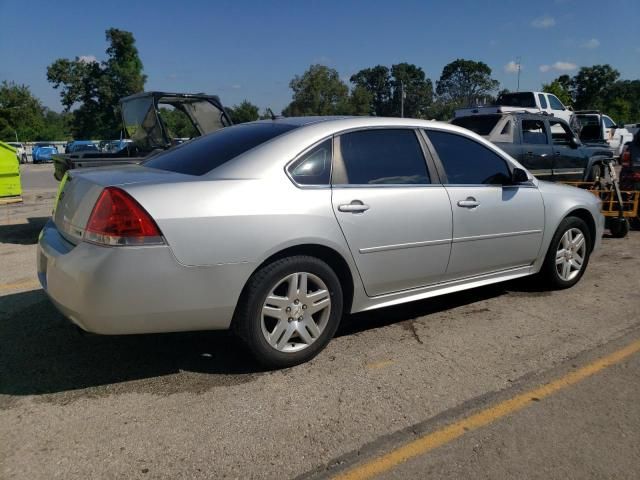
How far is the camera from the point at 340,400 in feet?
9.78

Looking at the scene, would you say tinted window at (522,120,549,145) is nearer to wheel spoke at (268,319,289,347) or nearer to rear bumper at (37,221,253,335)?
wheel spoke at (268,319,289,347)

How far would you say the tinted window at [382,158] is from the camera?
11.9ft

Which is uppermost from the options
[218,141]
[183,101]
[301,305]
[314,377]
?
[183,101]

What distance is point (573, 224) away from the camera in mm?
4965

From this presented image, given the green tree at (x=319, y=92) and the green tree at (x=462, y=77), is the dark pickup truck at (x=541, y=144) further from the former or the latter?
the green tree at (x=462, y=77)

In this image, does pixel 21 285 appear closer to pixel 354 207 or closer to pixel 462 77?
pixel 354 207

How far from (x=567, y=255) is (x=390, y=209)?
2.29 m

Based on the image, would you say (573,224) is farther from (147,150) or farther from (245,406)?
(147,150)

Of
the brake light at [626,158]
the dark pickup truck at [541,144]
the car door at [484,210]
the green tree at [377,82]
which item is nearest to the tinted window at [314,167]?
the car door at [484,210]

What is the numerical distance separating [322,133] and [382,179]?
527mm

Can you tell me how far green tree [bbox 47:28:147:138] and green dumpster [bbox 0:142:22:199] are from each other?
60149mm

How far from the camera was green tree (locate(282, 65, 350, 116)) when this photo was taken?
63031mm


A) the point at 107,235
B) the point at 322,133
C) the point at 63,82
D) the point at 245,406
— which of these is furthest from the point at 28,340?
the point at 63,82

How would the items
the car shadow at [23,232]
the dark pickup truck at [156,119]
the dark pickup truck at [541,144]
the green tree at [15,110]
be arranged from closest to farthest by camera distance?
1. the car shadow at [23,232]
2. the dark pickup truck at [156,119]
3. the dark pickup truck at [541,144]
4. the green tree at [15,110]
